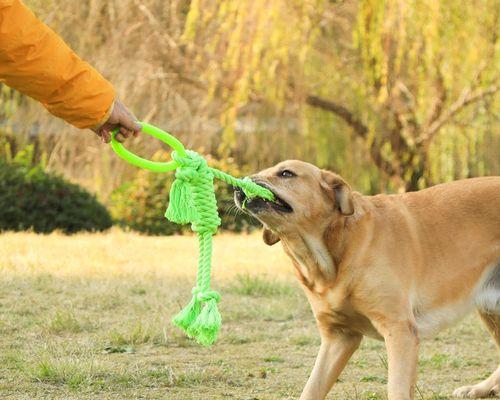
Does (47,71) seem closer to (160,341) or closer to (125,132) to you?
(125,132)

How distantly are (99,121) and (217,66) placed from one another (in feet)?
29.8

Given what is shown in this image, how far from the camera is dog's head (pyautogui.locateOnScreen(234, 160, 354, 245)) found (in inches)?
177

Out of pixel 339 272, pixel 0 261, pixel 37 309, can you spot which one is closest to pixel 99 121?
pixel 339 272

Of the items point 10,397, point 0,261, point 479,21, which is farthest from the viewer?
point 479,21

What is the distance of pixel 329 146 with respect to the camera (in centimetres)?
1435

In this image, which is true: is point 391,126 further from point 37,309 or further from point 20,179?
point 37,309

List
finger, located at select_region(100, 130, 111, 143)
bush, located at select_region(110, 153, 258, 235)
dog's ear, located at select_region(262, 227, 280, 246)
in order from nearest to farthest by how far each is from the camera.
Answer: finger, located at select_region(100, 130, 111, 143), dog's ear, located at select_region(262, 227, 280, 246), bush, located at select_region(110, 153, 258, 235)

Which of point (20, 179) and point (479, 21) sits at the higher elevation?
point (479, 21)

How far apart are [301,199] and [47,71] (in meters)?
1.35

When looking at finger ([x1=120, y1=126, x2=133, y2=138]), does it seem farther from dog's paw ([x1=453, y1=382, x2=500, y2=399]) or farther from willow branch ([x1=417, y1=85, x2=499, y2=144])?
willow branch ([x1=417, y1=85, x2=499, y2=144])

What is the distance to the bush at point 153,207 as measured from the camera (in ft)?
43.7

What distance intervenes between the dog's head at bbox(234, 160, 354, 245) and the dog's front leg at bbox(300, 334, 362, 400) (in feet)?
2.00

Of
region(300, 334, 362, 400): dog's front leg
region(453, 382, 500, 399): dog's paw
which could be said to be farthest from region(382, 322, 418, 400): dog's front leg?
region(453, 382, 500, 399): dog's paw

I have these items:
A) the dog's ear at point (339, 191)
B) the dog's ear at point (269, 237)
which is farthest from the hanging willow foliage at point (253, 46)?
the dog's ear at point (339, 191)
